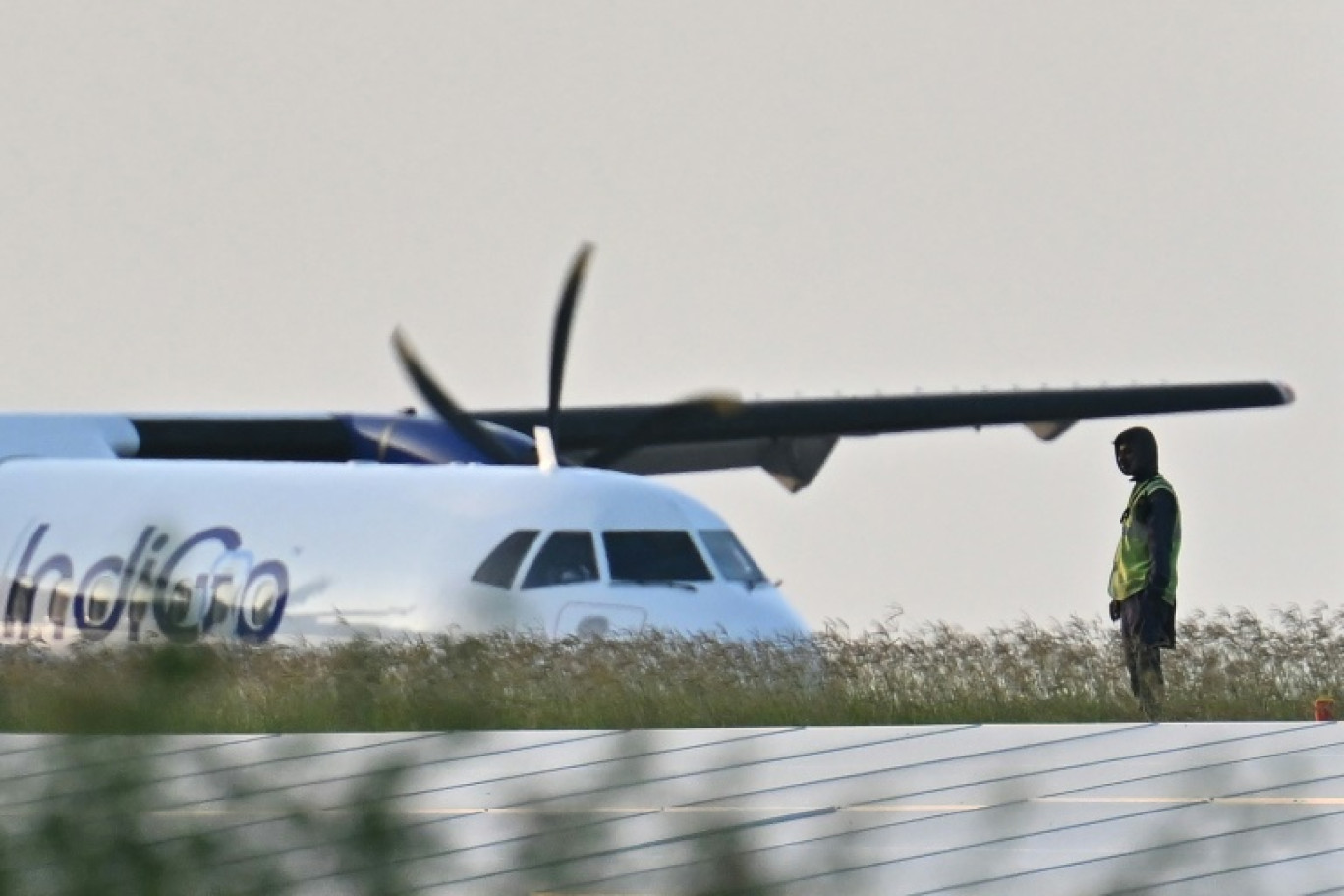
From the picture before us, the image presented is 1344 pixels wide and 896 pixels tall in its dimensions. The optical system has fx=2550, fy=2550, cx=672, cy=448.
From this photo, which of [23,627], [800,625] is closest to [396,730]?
[800,625]

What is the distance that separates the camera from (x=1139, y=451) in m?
11.7

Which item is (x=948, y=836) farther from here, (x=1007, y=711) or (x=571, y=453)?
(x=571, y=453)

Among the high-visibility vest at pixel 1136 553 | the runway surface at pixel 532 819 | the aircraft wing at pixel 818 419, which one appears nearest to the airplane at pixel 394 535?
the high-visibility vest at pixel 1136 553

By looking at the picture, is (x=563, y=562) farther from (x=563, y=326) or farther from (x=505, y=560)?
(x=563, y=326)

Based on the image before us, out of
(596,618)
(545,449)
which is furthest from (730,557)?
(545,449)

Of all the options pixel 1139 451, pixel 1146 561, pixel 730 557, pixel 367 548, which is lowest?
pixel 367 548

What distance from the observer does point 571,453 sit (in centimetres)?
2691

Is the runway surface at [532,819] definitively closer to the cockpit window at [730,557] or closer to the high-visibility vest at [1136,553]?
the high-visibility vest at [1136,553]

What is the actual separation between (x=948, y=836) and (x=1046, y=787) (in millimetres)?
1261

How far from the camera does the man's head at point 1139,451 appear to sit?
11695mm

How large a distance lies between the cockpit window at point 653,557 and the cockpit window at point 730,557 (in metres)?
0.14

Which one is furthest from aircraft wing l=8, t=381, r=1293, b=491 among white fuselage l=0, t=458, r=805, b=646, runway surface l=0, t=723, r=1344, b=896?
runway surface l=0, t=723, r=1344, b=896

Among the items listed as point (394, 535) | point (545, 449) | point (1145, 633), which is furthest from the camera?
point (545, 449)

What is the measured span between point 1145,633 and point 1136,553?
0.38 meters
